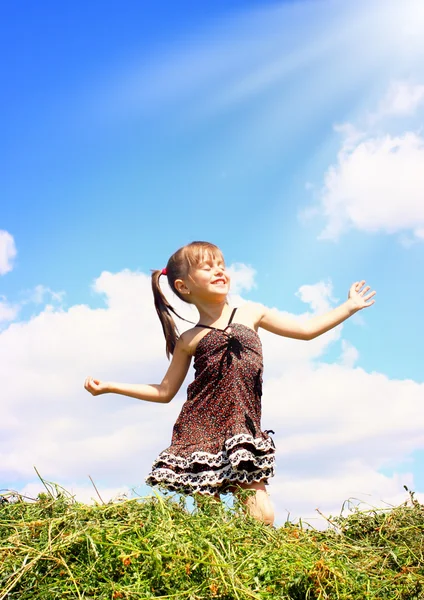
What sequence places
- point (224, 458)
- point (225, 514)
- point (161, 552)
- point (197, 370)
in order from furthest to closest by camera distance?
point (197, 370)
point (224, 458)
point (225, 514)
point (161, 552)

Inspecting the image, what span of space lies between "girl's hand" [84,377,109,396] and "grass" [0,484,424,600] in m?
1.21

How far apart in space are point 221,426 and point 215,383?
253mm

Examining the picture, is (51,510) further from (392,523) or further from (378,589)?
(392,523)

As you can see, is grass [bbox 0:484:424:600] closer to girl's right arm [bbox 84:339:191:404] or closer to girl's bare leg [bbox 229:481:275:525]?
girl's bare leg [bbox 229:481:275:525]

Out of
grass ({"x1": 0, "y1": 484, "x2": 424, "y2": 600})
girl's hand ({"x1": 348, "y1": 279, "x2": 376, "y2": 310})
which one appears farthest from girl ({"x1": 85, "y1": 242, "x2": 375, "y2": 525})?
grass ({"x1": 0, "y1": 484, "x2": 424, "y2": 600})

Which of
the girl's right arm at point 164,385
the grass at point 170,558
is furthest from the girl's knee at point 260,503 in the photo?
the girl's right arm at point 164,385

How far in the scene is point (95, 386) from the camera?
404 centimetres

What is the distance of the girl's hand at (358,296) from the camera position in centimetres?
430

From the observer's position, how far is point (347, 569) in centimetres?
250

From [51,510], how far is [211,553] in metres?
0.79

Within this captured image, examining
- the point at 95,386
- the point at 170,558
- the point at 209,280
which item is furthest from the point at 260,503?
the point at 170,558

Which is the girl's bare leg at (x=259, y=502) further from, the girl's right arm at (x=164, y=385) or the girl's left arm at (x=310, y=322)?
the girl's left arm at (x=310, y=322)

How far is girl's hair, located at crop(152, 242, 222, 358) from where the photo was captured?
4.19m

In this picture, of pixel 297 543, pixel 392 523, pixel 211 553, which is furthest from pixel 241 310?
pixel 211 553
